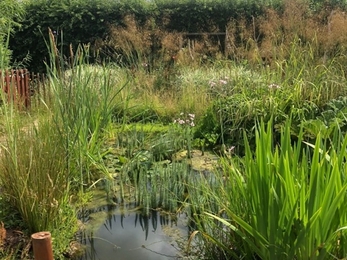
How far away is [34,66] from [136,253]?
10866mm

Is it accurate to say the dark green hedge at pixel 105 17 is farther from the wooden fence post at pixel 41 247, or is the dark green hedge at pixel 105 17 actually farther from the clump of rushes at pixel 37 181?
the wooden fence post at pixel 41 247

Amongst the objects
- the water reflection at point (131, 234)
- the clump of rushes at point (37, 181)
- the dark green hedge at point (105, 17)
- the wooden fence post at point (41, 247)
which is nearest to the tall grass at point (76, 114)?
the clump of rushes at point (37, 181)

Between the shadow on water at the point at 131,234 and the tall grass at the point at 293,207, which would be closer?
the tall grass at the point at 293,207

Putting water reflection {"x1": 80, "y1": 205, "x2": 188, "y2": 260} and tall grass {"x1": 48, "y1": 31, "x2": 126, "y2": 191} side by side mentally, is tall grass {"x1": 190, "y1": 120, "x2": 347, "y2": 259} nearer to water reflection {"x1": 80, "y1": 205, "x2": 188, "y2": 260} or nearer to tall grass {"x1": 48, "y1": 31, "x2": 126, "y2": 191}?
water reflection {"x1": 80, "y1": 205, "x2": 188, "y2": 260}

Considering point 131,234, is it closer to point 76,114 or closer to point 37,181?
point 37,181

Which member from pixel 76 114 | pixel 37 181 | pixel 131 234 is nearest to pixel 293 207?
pixel 131 234

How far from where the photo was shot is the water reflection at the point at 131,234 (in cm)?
278

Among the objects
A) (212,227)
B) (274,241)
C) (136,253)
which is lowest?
(136,253)

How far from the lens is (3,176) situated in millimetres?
2887

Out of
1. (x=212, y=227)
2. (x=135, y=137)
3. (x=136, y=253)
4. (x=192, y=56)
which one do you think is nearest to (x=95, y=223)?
(x=136, y=253)

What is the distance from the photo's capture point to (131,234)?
120 inches

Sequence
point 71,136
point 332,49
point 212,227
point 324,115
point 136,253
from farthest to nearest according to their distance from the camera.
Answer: point 332,49 < point 324,115 < point 71,136 < point 136,253 < point 212,227

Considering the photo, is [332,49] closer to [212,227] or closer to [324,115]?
[324,115]

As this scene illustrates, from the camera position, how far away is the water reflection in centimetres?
278
